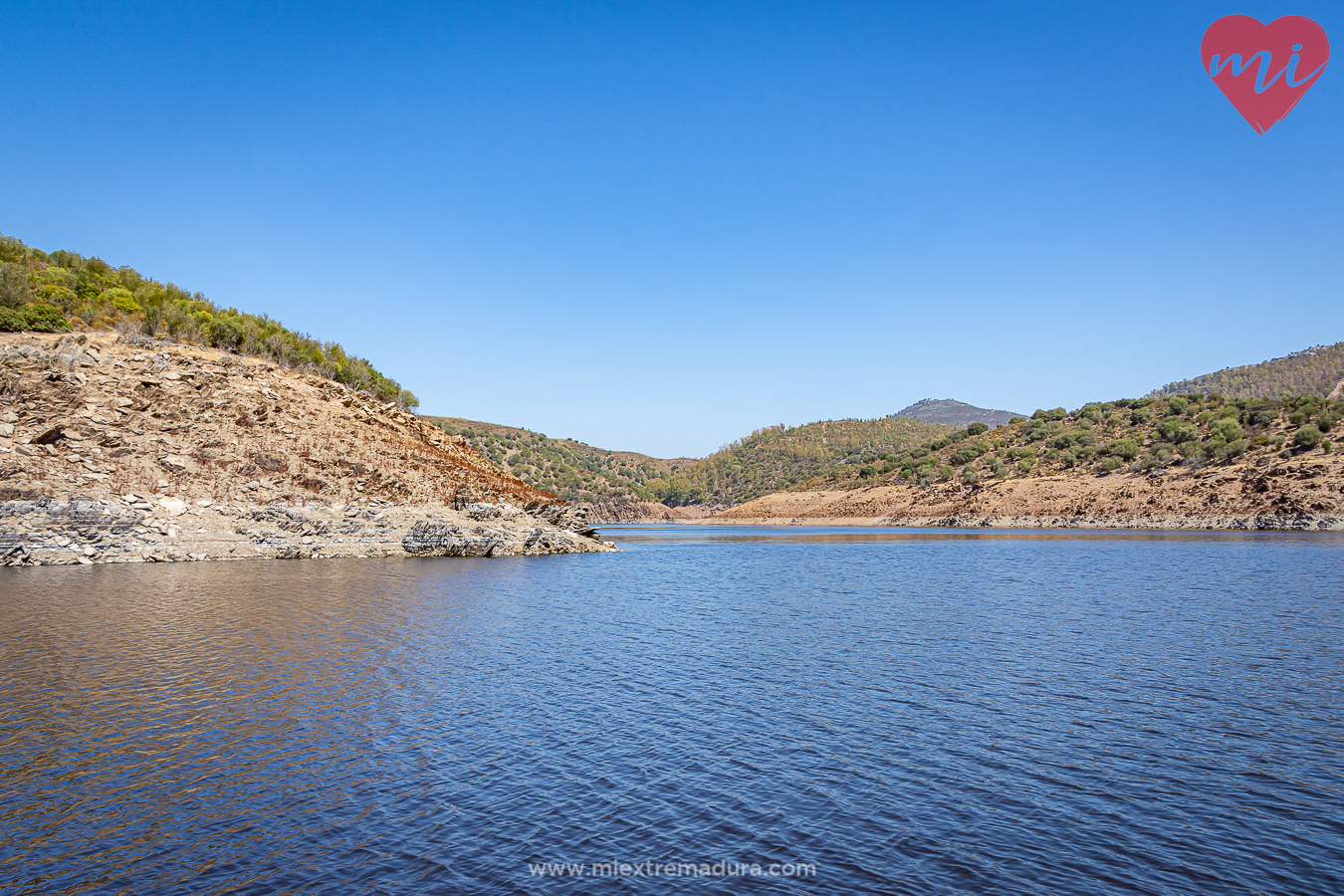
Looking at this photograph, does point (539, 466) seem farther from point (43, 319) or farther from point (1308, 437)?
point (1308, 437)

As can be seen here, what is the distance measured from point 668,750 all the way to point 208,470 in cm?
4819

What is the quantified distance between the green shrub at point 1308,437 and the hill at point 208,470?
278 feet

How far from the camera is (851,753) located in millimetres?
13023

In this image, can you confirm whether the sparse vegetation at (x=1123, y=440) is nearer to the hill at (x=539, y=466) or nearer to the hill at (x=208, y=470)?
the hill at (x=539, y=466)

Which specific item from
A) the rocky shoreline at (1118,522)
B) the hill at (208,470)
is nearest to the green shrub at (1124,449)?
the rocky shoreline at (1118,522)

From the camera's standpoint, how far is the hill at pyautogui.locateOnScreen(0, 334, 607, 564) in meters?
43.8

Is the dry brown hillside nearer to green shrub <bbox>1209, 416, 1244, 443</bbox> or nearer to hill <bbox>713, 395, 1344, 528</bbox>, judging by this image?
hill <bbox>713, 395, 1344, 528</bbox>

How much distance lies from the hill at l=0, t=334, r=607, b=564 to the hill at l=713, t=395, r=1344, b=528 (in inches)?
2935

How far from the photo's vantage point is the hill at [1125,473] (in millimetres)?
81688

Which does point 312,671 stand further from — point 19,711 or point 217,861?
point 217,861

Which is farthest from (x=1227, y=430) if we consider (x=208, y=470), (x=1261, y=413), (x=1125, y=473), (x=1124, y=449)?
(x=208, y=470)

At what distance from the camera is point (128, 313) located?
2400 inches

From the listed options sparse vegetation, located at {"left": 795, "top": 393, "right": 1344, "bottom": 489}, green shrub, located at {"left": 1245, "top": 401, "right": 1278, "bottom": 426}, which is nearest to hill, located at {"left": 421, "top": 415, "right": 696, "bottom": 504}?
sparse vegetation, located at {"left": 795, "top": 393, "right": 1344, "bottom": 489}

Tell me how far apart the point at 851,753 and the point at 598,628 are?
551 inches
